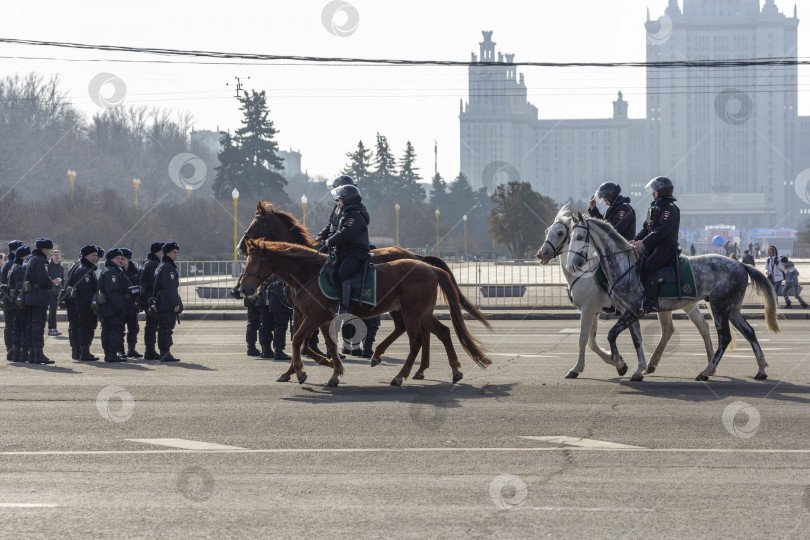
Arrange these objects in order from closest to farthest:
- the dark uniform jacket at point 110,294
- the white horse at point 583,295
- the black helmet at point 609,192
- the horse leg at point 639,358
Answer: the horse leg at point 639,358, the white horse at point 583,295, the black helmet at point 609,192, the dark uniform jacket at point 110,294

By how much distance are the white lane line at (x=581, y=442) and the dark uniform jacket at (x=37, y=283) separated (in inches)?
384

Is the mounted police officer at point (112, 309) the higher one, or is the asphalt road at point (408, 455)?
the mounted police officer at point (112, 309)

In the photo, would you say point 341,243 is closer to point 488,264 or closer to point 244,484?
point 244,484

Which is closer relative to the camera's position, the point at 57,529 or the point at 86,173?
the point at 57,529

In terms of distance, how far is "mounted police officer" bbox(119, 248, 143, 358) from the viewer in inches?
636

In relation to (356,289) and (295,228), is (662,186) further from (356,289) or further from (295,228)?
(295,228)

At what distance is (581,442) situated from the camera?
333 inches

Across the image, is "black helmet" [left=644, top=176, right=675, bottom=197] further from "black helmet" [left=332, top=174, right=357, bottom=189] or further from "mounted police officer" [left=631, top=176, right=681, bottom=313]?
"black helmet" [left=332, top=174, right=357, bottom=189]

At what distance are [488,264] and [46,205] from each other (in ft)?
135

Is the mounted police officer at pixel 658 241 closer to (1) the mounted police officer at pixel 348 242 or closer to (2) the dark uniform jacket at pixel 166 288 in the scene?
(1) the mounted police officer at pixel 348 242

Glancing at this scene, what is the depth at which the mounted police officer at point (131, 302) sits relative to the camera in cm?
1616

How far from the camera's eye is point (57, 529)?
5914mm

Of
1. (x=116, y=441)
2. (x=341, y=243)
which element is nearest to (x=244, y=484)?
(x=116, y=441)

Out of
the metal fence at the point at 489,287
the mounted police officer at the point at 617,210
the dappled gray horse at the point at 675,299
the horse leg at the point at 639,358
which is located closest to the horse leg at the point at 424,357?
the dappled gray horse at the point at 675,299
